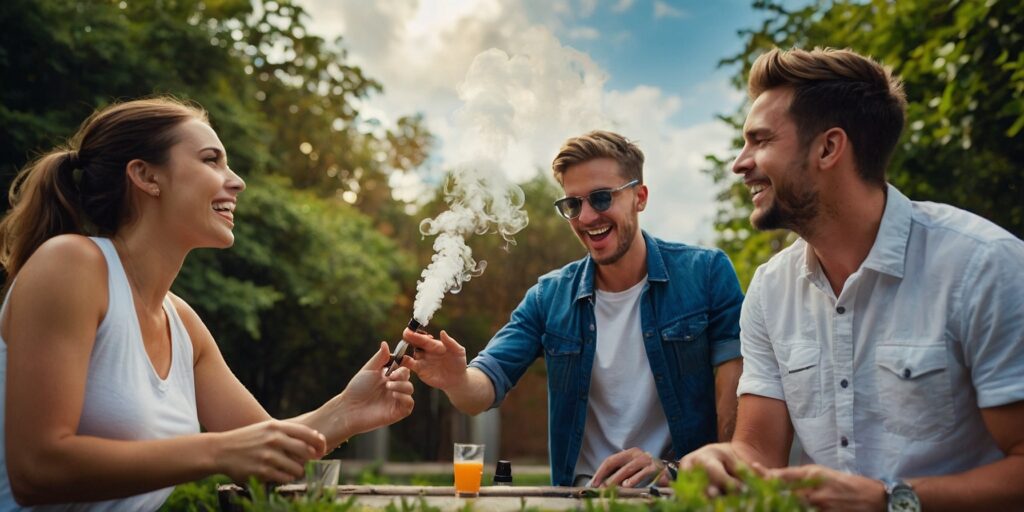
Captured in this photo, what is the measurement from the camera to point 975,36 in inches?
287

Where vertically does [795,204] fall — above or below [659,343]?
above

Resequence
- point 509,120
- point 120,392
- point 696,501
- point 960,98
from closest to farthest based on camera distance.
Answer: point 696,501
point 120,392
point 509,120
point 960,98

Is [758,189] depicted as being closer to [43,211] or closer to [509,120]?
[509,120]

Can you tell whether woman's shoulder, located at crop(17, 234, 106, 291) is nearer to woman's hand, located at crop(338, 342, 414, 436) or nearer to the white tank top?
the white tank top

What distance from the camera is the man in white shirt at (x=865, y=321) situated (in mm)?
3004

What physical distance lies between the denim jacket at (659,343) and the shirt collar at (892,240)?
1703mm

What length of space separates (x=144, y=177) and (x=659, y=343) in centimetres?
298

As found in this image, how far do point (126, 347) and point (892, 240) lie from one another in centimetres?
305

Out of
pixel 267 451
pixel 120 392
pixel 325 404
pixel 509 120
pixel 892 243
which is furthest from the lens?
pixel 509 120

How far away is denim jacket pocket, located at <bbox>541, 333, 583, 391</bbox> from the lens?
5.30 meters

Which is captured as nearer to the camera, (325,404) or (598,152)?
(325,404)

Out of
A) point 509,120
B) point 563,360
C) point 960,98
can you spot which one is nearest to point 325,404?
point 563,360

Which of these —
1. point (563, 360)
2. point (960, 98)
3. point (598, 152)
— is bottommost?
point (563, 360)

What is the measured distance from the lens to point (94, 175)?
3689 millimetres
